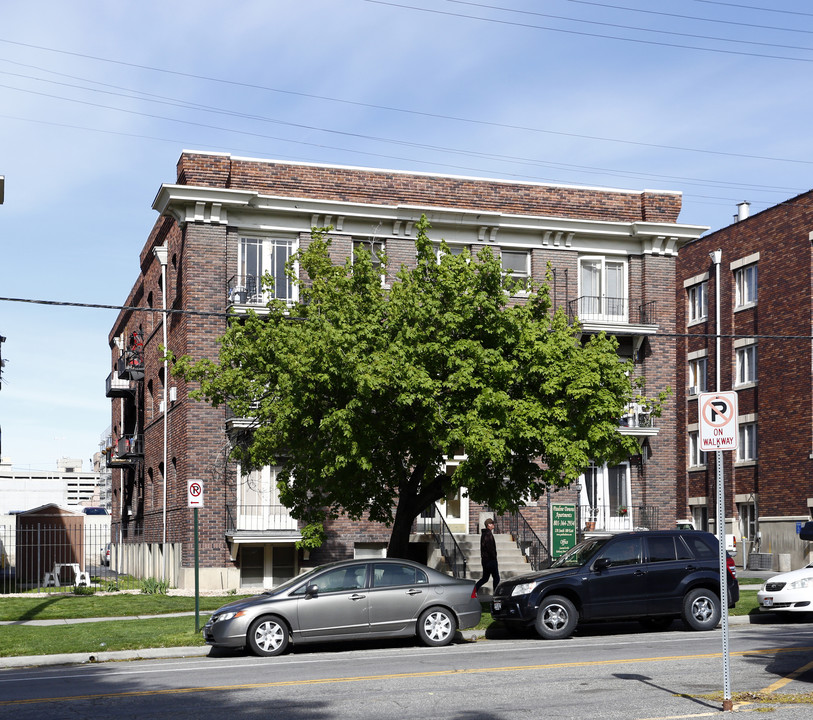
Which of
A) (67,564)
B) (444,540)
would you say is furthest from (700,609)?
(67,564)

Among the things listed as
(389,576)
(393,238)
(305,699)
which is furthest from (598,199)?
(305,699)

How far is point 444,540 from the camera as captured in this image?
Result: 3038 cm

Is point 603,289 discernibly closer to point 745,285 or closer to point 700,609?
point 745,285

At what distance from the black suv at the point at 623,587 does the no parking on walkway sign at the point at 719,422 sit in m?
7.48

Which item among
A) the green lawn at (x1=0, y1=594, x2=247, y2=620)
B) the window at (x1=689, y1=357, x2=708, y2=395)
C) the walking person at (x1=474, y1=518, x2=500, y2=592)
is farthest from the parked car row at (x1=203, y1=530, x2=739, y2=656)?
the window at (x1=689, y1=357, x2=708, y2=395)

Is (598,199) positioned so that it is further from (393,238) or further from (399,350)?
(399,350)

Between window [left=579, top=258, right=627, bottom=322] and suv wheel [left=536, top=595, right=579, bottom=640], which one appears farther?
window [left=579, top=258, right=627, bottom=322]

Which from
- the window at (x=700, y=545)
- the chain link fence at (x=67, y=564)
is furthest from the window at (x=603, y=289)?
the window at (x=700, y=545)

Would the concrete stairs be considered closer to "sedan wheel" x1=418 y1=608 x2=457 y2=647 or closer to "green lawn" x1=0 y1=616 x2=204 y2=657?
"green lawn" x1=0 y1=616 x2=204 y2=657

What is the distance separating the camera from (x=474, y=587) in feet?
56.8

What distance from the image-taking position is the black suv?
57.9 ft

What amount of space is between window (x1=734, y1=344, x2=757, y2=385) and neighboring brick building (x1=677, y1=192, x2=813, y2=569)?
43 mm

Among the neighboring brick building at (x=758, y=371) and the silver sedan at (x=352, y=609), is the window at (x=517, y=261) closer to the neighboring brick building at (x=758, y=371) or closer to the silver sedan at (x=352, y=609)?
the neighboring brick building at (x=758, y=371)

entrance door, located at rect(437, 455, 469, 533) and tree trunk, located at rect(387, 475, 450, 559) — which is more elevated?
tree trunk, located at rect(387, 475, 450, 559)
